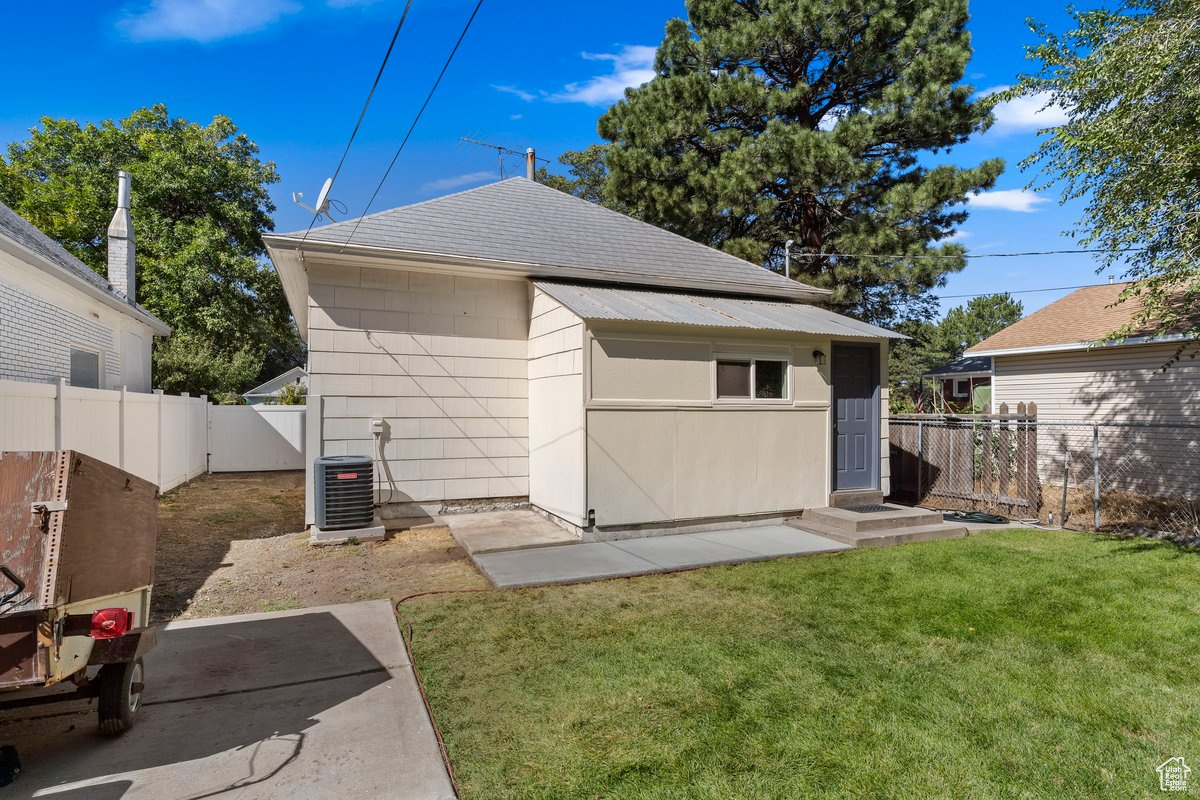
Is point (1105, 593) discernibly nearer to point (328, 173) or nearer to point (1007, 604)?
point (1007, 604)

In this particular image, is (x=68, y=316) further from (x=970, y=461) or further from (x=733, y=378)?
(x=970, y=461)

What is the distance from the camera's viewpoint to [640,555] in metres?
6.38

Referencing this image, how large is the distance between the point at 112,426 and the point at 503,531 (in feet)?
19.0

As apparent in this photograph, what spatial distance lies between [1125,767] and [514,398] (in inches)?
278

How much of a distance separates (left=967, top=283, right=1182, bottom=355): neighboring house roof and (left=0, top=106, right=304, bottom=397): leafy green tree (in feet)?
75.4

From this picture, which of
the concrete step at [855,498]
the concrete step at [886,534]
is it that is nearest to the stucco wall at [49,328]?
the concrete step at [886,534]

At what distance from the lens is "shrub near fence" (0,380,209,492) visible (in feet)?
18.9

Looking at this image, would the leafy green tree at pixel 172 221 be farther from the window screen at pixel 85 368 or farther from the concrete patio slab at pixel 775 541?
the concrete patio slab at pixel 775 541

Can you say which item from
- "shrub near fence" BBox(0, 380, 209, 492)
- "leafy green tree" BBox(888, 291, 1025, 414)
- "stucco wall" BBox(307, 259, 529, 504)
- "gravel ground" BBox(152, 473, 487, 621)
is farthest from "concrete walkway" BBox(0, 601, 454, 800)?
"leafy green tree" BBox(888, 291, 1025, 414)

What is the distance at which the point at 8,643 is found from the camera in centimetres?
230

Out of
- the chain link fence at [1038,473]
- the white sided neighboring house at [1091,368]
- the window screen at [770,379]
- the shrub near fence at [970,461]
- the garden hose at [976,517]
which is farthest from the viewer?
the white sided neighboring house at [1091,368]

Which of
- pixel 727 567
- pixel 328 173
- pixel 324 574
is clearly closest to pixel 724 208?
pixel 328 173

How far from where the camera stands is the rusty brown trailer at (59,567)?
2.33 metres

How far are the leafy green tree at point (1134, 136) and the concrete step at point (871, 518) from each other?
3.09 meters
